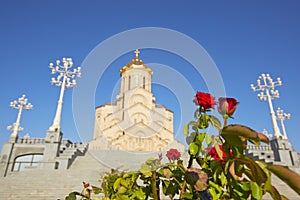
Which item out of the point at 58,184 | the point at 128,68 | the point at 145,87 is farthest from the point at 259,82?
the point at 128,68

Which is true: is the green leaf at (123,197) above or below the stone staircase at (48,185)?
below

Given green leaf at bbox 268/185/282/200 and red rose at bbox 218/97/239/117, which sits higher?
red rose at bbox 218/97/239/117

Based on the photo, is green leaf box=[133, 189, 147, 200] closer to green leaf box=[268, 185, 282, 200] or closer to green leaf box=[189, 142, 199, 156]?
green leaf box=[189, 142, 199, 156]

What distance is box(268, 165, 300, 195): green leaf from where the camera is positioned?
0.72 meters

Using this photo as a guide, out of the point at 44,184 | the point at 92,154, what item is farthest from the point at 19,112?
the point at 92,154

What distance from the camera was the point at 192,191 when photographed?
115cm

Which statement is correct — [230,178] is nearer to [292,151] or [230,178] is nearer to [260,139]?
[260,139]

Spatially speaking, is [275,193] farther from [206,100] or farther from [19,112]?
[19,112]

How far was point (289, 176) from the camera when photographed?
2.39 feet

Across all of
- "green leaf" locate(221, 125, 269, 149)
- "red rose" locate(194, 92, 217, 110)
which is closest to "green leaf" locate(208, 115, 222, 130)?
"red rose" locate(194, 92, 217, 110)

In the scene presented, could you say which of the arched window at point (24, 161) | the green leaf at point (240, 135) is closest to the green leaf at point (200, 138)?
the green leaf at point (240, 135)

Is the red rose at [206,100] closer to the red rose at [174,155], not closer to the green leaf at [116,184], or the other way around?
the red rose at [174,155]

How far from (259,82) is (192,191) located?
1996 cm

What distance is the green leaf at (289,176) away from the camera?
0.72m
